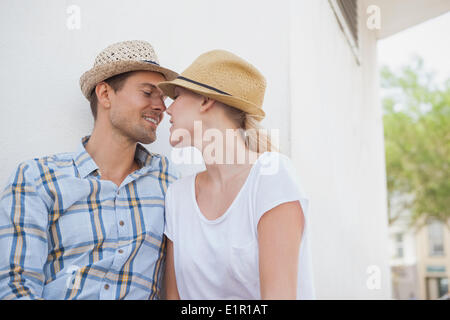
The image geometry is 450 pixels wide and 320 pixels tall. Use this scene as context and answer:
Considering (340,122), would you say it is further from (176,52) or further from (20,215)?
(20,215)

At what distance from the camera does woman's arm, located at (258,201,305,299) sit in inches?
69.0

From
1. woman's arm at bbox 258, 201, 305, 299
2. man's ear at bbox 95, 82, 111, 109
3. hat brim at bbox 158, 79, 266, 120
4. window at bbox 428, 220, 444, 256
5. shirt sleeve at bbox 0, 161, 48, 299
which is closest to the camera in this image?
woman's arm at bbox 258, 201, 305, 299

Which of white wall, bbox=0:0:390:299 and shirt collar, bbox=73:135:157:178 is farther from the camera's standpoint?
white wall, bbox=0:0:390:299

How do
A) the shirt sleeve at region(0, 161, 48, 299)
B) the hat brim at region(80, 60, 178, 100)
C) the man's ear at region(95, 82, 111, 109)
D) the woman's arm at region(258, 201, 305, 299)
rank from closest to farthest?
the woman's arm at region(258, 201, 305, 299) < the shirt sleeve at region(0, 161, 48, 299) < the hat brim at region(80, 60, 178, 100) < the man's ear at region(95, 82, 111, 109)

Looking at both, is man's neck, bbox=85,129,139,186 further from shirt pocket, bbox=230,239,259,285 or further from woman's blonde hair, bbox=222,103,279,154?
shirt pocket, bbox=230,239,259,285

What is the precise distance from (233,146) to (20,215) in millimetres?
974

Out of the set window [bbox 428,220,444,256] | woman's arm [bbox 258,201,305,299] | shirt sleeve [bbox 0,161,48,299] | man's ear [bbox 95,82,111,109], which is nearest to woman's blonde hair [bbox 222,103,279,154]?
woman's arm [bbox 258,201,305,299]

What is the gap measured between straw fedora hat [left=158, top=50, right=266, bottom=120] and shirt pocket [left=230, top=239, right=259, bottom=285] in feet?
2.10

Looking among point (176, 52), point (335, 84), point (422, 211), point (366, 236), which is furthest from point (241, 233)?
point (422, 211)

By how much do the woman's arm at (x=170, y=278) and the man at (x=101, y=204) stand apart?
1.8 inches

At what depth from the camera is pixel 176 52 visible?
116 inches

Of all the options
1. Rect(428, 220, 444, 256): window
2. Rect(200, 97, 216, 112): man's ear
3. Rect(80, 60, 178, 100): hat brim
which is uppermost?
Rect(80, 60, 178, 100): hat brim

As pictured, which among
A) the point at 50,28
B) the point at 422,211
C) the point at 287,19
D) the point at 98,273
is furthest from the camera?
the point at 422,211

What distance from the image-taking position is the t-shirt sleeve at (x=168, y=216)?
7.33 ft
